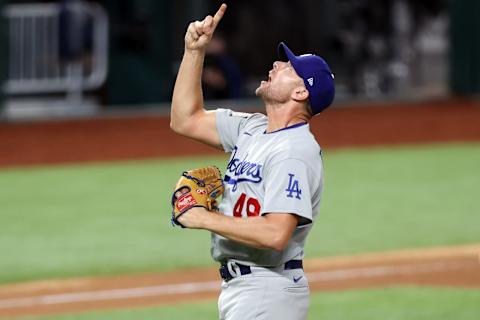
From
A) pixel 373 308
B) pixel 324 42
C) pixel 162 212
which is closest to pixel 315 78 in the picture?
pixel 373 308

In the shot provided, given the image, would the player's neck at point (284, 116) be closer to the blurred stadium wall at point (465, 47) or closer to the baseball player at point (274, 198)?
the baseball player at point (274, 198)

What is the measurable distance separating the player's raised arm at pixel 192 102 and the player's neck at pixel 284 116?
1.44 ft

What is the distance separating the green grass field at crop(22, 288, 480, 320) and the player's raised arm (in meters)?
2.71

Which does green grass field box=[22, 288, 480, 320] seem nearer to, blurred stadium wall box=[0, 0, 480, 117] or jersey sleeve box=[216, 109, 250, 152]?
jersey sleeve box=[216, 109, 250, 152]

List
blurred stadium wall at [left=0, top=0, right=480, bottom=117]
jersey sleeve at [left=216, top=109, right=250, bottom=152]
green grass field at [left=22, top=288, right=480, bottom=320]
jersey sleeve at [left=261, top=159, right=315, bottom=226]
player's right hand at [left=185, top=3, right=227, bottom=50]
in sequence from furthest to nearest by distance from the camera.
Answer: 1. blurred stadium wall at [left=0, top=0, right=480, bottom=117]
2. green grass field at [left=22, top=288, right=480, bottom=320]
3. jersey sleeve at [left=216, top=109, right=250, bottom=152]
4. player's right hand at [left=185, top=3, right=227, bottom=50]
5. jersey sleeve at [left=261, top=159, right=315, bottom=226]

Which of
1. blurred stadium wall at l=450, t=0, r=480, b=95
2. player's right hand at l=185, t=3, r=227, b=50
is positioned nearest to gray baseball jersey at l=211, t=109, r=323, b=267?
player's right hand at l=185, t=3, r=227, b=50

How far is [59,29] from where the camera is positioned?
17.5 meters

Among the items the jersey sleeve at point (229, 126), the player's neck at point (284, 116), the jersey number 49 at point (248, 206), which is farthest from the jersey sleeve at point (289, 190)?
the jersey sleeve at point (229, 126)

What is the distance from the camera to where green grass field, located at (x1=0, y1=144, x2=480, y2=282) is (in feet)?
32.8

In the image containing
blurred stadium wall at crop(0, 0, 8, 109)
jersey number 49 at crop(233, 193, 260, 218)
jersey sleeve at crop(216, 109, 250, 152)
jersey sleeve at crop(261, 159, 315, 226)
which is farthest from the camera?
blurred stadium wall at crop(0, 0, 8, 109)

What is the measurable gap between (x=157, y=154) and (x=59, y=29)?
9.60 feet

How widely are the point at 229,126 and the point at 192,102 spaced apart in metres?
0.20

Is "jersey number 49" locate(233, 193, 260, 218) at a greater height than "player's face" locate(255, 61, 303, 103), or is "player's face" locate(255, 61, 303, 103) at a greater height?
"player's face" locate(255, 61, 303, 103)

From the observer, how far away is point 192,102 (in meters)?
5.20
